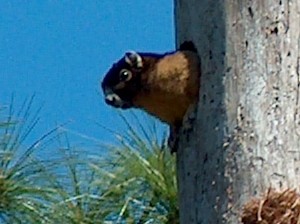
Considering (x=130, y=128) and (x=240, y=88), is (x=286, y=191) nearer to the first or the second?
(x=240, y=88)

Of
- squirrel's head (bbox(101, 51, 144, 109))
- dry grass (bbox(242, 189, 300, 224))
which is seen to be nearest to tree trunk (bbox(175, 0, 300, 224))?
dry grass (bbox(242, 189, 300, 224))

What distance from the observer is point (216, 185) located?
1.32 metres

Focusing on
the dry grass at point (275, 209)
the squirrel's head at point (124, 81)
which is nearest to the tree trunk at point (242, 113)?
the dry grass at point (275, 209)

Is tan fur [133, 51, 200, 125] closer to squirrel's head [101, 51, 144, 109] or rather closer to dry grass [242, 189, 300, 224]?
squirrel's head [101, 51, 144, 109]

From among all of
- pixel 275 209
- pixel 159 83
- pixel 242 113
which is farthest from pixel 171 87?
pixel 275 209

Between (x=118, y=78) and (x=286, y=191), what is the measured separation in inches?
15.6

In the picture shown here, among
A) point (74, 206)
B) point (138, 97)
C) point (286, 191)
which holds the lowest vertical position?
point (74, 206)

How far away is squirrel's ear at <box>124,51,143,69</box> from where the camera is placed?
1529 mm

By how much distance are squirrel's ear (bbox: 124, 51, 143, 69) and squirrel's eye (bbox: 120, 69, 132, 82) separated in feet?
0.04

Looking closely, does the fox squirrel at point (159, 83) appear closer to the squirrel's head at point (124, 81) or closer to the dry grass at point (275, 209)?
the squirrel's head at point (124, 81)

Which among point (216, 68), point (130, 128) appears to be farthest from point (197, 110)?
point (130, 128)

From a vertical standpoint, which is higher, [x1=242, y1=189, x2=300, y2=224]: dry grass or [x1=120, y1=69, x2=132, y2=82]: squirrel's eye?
[x1=120, y1=69, x2=132, y2=82]: squirrel's eye

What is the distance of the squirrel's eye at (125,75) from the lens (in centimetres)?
154

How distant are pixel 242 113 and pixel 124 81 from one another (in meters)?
0.28
